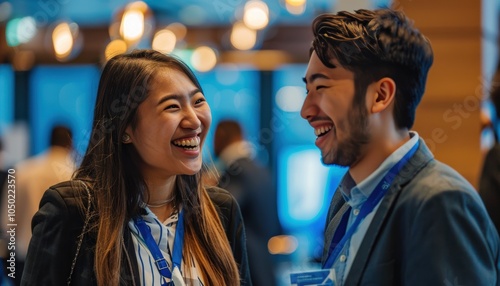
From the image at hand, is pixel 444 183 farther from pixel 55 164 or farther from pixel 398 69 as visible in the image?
pixel 55 164

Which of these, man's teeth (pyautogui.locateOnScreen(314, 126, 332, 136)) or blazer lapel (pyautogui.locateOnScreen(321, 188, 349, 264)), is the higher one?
man's teeth (pyautogui.locateOnScreen(314, 126, 332, 136))

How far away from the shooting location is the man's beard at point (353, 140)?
1.92m

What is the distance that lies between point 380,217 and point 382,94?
0.34m

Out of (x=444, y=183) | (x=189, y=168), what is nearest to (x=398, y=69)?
(x=444, y=183)

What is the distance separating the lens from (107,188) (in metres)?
2.10

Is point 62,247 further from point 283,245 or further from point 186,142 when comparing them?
point 283,245

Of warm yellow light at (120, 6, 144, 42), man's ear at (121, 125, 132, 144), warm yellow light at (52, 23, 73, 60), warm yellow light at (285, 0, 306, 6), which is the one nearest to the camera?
man's ear at (121, 125, 132, 144)

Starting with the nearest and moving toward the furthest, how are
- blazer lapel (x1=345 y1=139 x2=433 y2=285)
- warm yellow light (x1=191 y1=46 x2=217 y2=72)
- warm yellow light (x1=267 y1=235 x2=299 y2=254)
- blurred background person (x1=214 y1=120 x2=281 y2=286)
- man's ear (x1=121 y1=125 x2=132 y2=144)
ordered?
Answer: blazer lapel (x1=345 y1=139 x2=433 y2=285)
man's ear (x1=121 y1=125 x2=132 y2=144)
blurred background person (x1=214 y1=120 x2=281 y2=286)
warm yellow light (x1=267 y1=235 x2=299 y2=254)
warm yellow light (x1=191 y1=46 x2=217 y2=72)

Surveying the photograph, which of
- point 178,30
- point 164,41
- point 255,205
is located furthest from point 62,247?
point 178,30

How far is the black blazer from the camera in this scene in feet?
6.53

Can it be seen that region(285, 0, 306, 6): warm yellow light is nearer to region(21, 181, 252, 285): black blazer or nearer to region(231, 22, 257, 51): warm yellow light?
region(231, 22, 257, 51): warm yellow light

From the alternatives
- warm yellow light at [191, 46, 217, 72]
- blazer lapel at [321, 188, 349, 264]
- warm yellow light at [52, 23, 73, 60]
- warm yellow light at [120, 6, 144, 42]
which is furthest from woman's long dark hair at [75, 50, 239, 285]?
warm yellow light at [191, 46, 217, 72]

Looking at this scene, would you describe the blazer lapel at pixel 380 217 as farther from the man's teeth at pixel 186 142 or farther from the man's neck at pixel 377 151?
the man's teeth at pixel 186 142

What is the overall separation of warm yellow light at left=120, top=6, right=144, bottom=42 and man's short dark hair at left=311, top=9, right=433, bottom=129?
3489 millimetres
